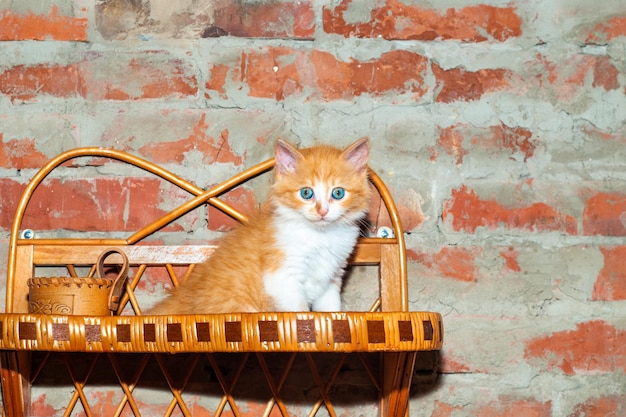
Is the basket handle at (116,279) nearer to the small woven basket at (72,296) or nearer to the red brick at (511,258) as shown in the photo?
the small woven basket at (72,296)

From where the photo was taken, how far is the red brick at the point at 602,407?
129cm

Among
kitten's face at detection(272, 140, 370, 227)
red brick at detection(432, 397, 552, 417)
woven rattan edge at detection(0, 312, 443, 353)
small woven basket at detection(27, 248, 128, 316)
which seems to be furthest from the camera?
red brick at detection(432, 397, 552, 417)

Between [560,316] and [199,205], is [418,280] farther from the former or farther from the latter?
[199,205]

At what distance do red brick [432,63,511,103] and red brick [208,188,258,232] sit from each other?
0.39 m

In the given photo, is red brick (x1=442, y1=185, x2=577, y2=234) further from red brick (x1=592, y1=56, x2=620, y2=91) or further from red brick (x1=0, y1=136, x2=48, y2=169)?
red brick (x1=0, y1=136, x2=48, y2=169)

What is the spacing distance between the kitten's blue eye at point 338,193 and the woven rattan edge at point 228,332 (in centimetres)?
27

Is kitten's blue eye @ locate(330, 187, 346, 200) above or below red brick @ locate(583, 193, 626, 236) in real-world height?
above

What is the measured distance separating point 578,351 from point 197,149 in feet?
2.55

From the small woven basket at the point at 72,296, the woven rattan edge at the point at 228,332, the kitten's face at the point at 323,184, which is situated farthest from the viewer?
the kitten's face at the point at 323,184

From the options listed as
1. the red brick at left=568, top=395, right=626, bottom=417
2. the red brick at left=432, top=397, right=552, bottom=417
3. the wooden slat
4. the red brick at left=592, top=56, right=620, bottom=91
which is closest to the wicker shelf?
the wooden slat

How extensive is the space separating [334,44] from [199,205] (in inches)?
15.2

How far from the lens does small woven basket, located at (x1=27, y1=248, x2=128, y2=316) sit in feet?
3.42

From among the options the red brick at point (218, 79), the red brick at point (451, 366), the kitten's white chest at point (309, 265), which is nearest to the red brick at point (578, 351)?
the red brick at point (451, 366)

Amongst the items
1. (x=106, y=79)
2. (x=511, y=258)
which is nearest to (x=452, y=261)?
(x=511, y=258)
